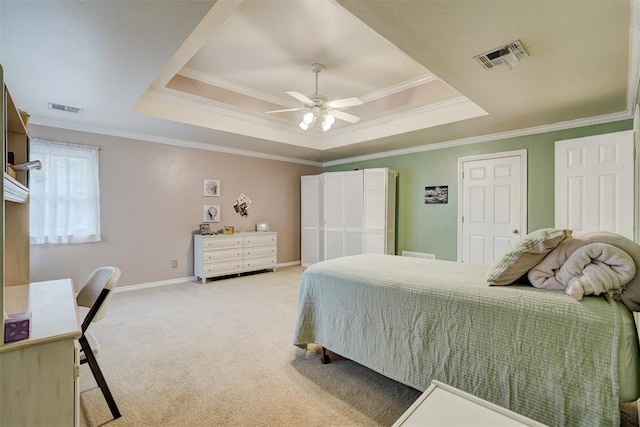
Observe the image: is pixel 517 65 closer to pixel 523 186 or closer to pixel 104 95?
pixel 523 186

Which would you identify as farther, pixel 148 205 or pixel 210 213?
pixel 210 213

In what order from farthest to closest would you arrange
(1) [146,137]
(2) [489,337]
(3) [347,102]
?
(1) [146,137] → (3) [347,102] → (2) [489,337]

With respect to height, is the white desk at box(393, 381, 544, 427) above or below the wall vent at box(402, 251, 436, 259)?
above

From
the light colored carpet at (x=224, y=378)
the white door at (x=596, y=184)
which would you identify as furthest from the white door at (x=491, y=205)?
the light colored carpet at (x=224, y=378)

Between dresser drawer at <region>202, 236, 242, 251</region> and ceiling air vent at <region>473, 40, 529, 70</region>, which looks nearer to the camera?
ceiling air vent at <region>473, 40, 529, 70</region>

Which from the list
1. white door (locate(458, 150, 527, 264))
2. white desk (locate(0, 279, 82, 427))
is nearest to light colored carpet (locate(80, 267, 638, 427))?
white desk (locate(0, 279, 82, 427))

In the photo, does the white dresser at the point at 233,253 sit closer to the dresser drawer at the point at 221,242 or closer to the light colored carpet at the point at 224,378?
the dresser drawer at the point at 221,242

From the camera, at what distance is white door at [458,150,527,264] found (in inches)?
165

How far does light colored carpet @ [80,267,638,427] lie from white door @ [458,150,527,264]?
9.23 feet

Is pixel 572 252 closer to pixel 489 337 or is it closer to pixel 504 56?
pixel 489 337

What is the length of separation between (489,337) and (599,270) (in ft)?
1.91

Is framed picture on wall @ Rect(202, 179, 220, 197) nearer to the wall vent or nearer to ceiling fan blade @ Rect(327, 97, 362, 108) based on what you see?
ceiling fan blade @ Rect(327, 97, 362, 108)

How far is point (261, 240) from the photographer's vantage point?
18.2 feet

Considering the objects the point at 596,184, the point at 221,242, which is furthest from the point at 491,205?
the point at 221,242
